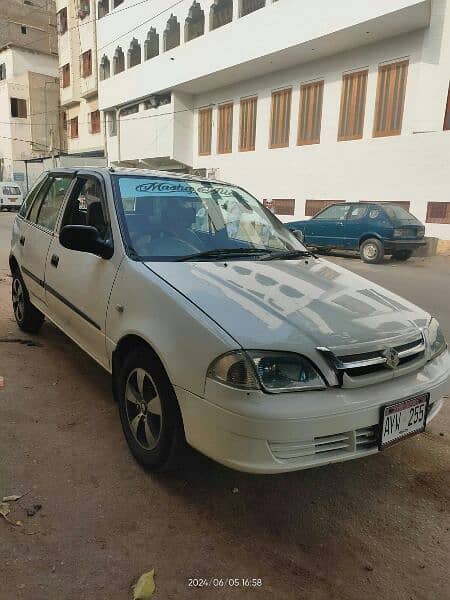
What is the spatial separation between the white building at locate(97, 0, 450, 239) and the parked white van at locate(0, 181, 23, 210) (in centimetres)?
784

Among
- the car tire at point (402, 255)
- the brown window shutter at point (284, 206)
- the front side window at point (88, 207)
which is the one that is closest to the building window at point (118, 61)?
the brown window shutter at point (284, 206)

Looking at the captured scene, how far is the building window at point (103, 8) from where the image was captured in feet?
94.6

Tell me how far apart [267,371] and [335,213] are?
1160cm

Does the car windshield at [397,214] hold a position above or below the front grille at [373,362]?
above

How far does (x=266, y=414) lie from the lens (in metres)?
2.07

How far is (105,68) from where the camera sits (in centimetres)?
2966

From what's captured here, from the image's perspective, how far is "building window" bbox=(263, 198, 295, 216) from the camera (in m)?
19.8

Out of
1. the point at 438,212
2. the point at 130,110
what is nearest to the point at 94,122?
the point at 130,110

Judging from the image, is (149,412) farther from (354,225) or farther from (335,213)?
(335,213)

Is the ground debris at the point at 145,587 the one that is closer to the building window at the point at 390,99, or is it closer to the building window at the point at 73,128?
the building window at the point at 390,99

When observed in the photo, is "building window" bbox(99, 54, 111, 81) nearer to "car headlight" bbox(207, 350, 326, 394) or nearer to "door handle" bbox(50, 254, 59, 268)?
"door handle" bbox(50, 254, 59, 268)

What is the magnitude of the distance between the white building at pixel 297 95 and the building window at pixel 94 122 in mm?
6524

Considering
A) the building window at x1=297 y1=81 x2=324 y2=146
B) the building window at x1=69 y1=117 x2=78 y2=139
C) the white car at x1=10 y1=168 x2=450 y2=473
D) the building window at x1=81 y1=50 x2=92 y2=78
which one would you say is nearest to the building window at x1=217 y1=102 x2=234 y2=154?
the building window at x1=297 y1=81 x2=324 y2=146

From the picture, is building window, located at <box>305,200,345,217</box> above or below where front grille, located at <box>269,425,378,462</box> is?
above
